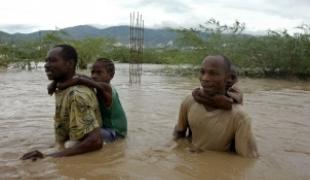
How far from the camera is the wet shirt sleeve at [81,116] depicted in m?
4.33

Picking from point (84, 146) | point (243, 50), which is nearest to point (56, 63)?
point (84, 146)

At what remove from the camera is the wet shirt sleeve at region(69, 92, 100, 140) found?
433 centimetres

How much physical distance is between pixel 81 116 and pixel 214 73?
1.30 meters

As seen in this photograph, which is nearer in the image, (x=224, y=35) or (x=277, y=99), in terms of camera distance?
(x=277, y=99)

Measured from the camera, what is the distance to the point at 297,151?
5.38 m

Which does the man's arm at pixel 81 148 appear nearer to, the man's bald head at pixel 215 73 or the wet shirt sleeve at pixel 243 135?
the man's bald head at pixel 215 73

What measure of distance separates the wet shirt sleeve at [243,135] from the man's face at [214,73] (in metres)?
0.36

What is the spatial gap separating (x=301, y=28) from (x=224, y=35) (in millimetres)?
3261

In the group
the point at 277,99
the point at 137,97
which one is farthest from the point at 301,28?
the point at 137,97

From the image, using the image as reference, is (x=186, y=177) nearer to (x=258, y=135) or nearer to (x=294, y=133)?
(x=258, y=135)

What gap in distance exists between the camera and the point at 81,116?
4.32 metres

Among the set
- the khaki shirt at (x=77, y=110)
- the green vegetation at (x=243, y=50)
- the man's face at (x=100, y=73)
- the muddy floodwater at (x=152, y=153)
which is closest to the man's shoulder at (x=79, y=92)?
the khaki shirt at (x=77, y=110)

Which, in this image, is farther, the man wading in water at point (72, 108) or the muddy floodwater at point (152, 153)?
the man wading in water at point (72, 108)

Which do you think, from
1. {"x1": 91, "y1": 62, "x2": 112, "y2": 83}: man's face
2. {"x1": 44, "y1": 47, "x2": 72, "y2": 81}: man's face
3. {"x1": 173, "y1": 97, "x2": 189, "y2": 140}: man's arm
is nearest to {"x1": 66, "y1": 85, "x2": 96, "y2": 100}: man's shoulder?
{"x1": 44, "y1": 47, "x2": 72, "y2": 81}: man's face
